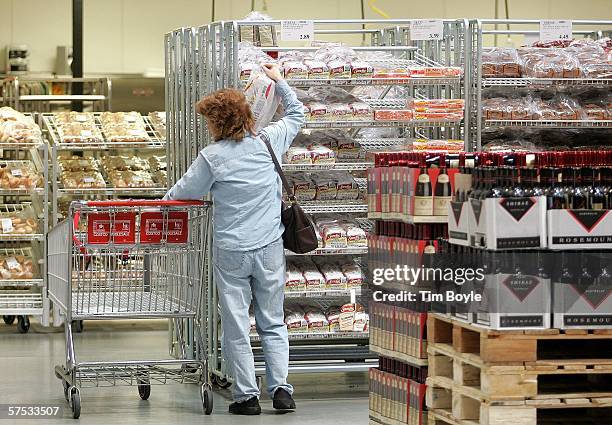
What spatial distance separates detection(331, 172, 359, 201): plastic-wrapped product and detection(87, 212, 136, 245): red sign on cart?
62.3 inches

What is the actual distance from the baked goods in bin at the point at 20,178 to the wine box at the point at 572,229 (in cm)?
733

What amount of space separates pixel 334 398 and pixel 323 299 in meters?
0.84

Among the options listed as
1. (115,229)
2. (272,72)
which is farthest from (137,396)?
(272,72)

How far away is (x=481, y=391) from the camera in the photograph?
513cm

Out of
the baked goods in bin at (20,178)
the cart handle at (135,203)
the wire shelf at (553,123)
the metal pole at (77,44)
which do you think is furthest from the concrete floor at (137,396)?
the metal pole at (77,44)

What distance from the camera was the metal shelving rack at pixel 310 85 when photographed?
27.6ft

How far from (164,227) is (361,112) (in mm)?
1607

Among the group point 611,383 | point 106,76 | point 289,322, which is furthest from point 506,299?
point 106,76

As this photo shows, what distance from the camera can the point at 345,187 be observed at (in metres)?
8.63

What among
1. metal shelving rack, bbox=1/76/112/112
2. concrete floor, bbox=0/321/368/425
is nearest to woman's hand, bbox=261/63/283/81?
concrete floor, bbox=0/321/368/425

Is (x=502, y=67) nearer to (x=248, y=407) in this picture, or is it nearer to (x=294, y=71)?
(x=294, y=71)

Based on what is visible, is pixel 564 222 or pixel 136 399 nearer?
pixel 564 222

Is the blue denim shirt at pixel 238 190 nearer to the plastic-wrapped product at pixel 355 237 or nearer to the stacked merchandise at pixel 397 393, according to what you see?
the plastic-wrapped product at pixel 355 237

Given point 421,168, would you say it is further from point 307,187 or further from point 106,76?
point 106,76
